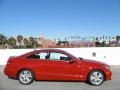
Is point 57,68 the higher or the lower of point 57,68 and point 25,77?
the higher

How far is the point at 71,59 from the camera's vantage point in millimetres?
11062

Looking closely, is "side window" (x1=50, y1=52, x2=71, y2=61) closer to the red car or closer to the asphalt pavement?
the red car

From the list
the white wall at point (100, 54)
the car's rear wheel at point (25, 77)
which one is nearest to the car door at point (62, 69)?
the car's rear wheel at point (25, 77)

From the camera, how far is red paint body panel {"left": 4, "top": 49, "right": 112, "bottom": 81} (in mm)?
10914

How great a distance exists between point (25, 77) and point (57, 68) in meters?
1.27

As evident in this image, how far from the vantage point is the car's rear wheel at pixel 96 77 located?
424 inches

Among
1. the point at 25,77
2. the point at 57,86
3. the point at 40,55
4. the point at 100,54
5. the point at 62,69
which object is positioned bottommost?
the point at 57,86

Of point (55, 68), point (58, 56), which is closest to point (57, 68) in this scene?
point (55, 68)

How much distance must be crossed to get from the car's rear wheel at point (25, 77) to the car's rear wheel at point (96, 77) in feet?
7.26

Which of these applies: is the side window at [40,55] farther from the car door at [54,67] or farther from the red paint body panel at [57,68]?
the red paint body panel at [57,68]

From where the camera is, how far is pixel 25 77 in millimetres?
11039

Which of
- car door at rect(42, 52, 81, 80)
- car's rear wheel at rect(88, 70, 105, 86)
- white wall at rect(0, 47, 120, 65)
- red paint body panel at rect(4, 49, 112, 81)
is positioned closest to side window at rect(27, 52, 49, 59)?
red paint body panel at rect(4, 49, 112, 81)

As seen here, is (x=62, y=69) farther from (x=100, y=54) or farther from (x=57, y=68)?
(x=100, y=54)

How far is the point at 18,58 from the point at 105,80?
11.4 feet
